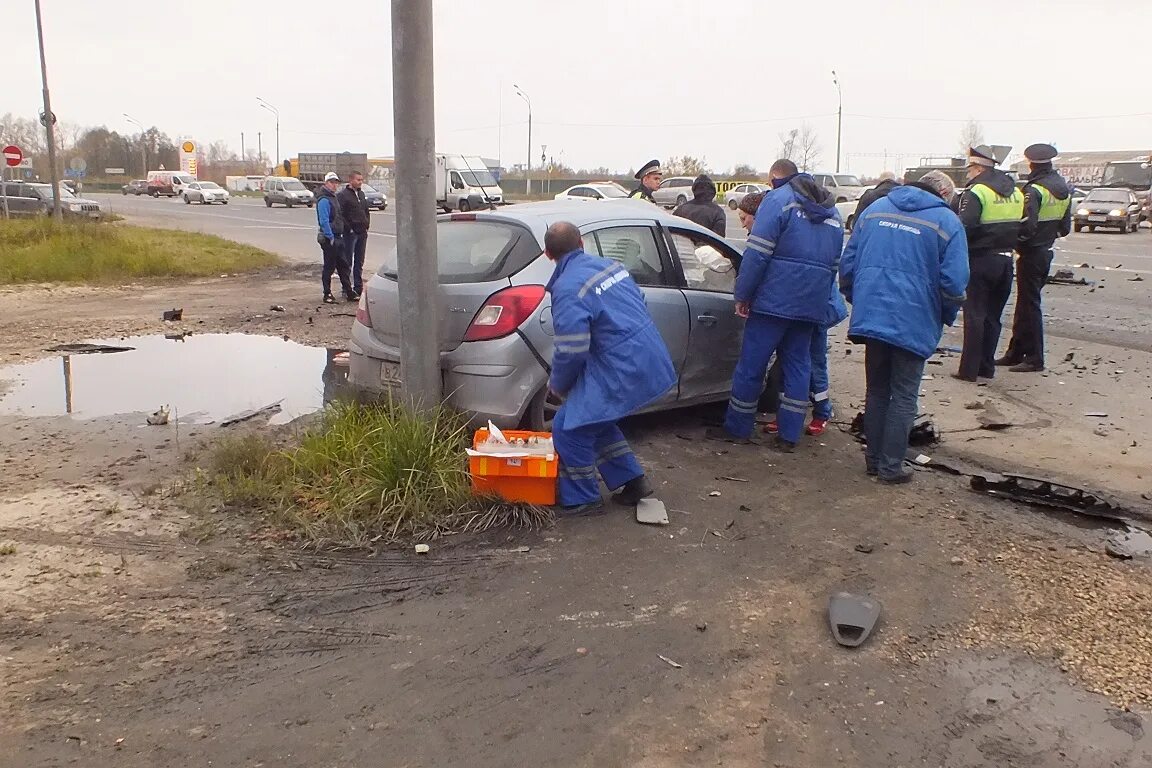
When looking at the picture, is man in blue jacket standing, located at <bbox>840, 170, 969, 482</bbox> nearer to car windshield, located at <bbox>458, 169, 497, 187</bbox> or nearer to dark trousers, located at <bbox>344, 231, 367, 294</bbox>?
dark trousers, located at <bbox>344, 231, 367, 294</bbox>

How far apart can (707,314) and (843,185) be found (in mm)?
35886

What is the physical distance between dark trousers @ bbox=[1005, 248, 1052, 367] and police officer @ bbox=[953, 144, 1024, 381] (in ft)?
1.76

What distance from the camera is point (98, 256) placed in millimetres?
16781

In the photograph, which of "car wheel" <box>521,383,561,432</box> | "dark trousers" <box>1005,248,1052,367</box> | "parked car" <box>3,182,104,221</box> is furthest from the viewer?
"parked car" <box>3,182,104,221</box>

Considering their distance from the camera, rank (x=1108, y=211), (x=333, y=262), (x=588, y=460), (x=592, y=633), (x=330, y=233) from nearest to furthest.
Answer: (x=592, y=633) < (x=588, y=460) < (x=330, y=233) < (x=333, y=262) < (x=1108, y=211)

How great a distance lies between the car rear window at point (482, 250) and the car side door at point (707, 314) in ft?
4.06

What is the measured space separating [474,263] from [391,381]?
873 mm

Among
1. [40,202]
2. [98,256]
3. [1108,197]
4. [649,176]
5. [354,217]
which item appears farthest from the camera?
[40,202]

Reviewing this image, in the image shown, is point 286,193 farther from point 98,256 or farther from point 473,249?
point 473,249

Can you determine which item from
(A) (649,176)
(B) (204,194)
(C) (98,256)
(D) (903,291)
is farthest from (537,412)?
(B) (204,194)

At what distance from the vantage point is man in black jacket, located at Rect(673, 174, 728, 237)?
9102mm

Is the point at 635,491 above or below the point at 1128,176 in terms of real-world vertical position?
below

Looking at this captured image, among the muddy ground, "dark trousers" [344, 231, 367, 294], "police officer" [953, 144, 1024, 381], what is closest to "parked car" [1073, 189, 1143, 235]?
"police officer" [953, 144, 1024, 381]

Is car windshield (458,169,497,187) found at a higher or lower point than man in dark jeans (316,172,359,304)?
higher
